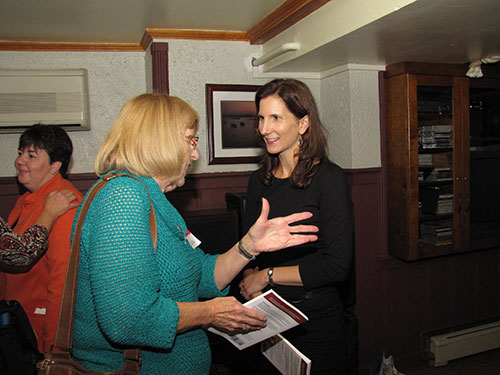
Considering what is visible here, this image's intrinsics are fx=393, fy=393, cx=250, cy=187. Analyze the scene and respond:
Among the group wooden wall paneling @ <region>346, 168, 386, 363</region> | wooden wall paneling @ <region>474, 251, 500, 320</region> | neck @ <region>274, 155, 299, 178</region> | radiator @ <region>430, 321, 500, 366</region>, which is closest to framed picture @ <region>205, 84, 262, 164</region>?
wooden wall paneling @ <region>346, 168, 386, 363</region>

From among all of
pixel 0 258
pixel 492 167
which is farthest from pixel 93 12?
pixel 492 167

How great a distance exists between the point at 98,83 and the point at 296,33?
1.56m

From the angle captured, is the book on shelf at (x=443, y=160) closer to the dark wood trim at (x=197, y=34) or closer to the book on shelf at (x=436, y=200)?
the book on shelf at (x=436, y=200)

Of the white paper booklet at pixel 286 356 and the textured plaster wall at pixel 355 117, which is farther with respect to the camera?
the textured plaster wall at pixel 355 117

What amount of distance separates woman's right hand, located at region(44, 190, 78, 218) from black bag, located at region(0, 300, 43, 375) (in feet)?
1.84

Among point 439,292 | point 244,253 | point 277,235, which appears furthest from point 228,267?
point 439,292

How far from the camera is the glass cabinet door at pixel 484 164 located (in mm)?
2998

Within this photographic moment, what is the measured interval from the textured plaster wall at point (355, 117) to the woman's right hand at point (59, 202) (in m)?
1.89

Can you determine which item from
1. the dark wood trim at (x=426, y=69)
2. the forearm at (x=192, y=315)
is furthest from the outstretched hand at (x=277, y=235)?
the dark wood trim at (x=426, y=69)

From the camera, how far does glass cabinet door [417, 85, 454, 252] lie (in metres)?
2.84

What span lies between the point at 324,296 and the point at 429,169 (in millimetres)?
1743

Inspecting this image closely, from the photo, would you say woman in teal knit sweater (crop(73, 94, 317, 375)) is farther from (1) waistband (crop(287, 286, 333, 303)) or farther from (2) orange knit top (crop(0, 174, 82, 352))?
(2) orange knit top (crop(0, 174, 82, 352))

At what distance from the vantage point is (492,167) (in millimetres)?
3098

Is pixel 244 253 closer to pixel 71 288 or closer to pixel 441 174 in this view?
pixel 71 288
